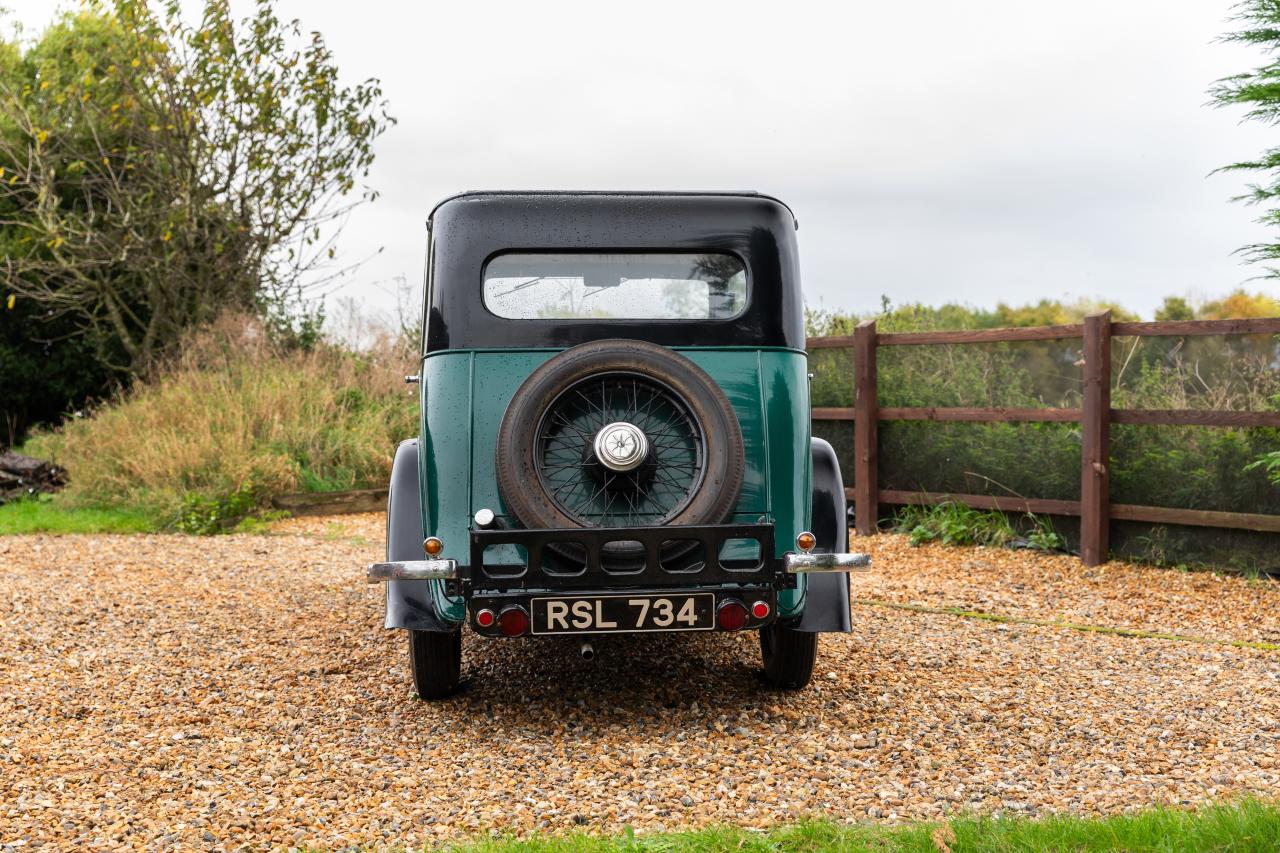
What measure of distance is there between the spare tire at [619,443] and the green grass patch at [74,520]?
7588mm

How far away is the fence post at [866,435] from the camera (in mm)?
10166

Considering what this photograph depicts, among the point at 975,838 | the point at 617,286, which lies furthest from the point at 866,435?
the point at 975,838

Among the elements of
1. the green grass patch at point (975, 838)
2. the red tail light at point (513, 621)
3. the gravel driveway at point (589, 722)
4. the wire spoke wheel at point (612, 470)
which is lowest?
the gravel driveway at point (589, 722)

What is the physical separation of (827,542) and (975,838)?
1.81 metres

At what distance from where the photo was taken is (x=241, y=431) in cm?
1187

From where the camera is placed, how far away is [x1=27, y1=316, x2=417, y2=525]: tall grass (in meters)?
11.4

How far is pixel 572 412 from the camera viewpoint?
4.48m

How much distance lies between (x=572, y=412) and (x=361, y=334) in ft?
39.0

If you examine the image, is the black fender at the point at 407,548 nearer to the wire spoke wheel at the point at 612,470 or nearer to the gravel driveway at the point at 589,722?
the gravel driveway at the point at 589,722

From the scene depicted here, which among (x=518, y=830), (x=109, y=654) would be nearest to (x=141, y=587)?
(x=109, y=654)

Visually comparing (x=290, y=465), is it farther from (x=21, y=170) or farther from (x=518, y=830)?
(x=518, y=830)

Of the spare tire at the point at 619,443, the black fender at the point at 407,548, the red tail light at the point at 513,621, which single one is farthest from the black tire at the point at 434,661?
the spare tire at the point at 619,443

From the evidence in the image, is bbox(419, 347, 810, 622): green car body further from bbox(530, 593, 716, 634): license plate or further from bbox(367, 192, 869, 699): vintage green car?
bbox(530, 593, 716, 634): license plate

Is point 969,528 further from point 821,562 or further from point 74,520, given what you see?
point 74,520
